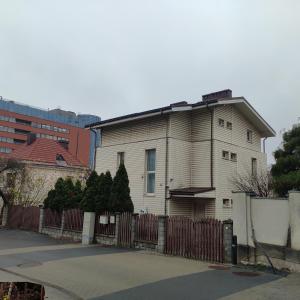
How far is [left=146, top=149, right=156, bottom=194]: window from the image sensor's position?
22.0 m

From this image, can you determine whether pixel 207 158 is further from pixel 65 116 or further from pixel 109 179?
pixel 65 116

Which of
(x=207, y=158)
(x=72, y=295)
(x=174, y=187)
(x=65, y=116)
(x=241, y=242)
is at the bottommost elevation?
(x=72, y=295)

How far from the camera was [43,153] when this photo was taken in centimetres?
3891

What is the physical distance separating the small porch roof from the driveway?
4.84 m

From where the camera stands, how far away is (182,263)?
522 inches

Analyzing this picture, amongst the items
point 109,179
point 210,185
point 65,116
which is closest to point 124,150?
point 109,179

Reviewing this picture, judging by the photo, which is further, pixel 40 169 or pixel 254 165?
pixel 40 169

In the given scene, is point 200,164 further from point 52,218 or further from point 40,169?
point 40,169

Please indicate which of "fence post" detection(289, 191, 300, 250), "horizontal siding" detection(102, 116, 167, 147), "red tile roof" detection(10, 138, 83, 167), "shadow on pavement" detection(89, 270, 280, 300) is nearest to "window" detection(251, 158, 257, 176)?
"horizontal siding" detection(102, 116, 167, 147)

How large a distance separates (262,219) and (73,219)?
11255mm

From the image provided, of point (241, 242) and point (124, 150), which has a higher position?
point (124, 150)

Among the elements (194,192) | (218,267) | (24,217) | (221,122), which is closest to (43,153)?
(24,217)

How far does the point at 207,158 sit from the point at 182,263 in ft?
29.6

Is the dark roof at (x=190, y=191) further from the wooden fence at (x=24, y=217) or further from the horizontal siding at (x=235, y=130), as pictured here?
the wooden fence at (x=24, y=217)
